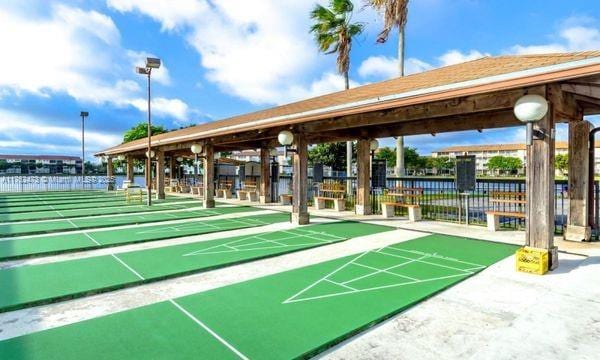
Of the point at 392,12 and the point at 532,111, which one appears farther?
the point at 392,12

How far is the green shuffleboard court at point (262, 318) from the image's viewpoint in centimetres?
281

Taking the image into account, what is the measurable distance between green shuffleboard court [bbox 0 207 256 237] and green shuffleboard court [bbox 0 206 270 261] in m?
0.57

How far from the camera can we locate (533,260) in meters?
4.82

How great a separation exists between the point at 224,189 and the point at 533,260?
15.7m

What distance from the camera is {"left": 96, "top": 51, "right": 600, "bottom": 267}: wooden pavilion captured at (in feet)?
15.5

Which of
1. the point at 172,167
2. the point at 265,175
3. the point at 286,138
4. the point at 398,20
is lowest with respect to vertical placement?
the point at 265,175

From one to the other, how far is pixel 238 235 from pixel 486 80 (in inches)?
217

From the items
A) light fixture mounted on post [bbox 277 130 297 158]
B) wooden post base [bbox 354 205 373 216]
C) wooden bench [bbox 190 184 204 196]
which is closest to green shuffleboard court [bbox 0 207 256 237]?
light fixture mounted on post [bbox 277 130 297 158]

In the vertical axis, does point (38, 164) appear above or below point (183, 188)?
above

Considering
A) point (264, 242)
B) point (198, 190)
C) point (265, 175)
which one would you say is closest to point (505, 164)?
point (198, 190)

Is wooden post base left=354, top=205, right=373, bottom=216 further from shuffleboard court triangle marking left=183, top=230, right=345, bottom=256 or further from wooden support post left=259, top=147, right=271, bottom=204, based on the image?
wooden support post left=259, top=147, right=271, bottom=204

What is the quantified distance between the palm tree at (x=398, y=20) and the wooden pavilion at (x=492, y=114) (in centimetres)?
275

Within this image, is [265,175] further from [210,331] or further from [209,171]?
[210,331]

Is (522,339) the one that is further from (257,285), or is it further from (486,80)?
(486,80)
